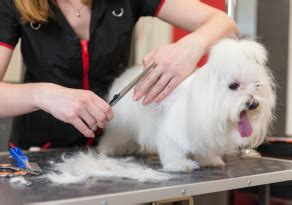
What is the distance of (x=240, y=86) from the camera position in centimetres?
91

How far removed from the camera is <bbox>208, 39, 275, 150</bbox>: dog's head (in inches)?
35.4

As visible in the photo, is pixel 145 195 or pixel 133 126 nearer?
pixel 145 195

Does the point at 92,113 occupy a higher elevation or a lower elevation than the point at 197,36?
lower

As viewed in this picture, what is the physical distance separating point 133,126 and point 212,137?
0.30 metres

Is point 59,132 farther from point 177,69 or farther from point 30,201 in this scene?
point 30,201

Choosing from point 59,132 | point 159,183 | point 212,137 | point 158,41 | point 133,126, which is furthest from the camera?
point 158,41

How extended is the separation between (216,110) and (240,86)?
76mm

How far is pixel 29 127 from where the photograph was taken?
1334 mm

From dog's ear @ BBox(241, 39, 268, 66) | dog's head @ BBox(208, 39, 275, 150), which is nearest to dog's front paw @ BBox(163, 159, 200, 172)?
dog's head @ BBox(208, 39, 275, 150)

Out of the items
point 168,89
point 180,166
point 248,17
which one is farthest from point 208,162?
point 248,17

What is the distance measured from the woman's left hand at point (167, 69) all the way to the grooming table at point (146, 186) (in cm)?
Answer: 19

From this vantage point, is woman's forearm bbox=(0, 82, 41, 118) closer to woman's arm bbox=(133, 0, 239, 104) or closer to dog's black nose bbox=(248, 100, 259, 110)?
woman's arm bbox=(133, 0, 239, 104)

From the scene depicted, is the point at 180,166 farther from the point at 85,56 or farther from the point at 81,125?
the point at 85,56

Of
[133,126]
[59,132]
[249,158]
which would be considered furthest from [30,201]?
[249,158]
